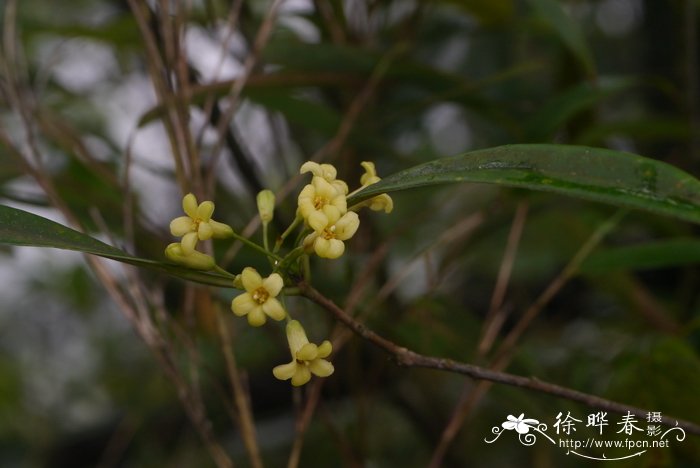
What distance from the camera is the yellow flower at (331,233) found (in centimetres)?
36

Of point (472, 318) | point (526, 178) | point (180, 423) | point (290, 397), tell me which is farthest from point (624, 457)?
point (180, 423)

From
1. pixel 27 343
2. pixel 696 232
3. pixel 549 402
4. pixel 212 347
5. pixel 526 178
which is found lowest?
pixel 526 178

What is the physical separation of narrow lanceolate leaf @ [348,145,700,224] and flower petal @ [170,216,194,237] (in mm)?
105

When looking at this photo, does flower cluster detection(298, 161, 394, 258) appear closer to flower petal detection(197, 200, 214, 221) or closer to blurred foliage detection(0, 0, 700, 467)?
flower petal detection(197, 200, 214, 221)

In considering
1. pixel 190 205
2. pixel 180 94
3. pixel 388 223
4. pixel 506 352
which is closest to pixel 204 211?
pixel 190 205

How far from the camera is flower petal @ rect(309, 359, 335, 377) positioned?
0.37 meters

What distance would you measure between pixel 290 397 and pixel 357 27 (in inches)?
25.1

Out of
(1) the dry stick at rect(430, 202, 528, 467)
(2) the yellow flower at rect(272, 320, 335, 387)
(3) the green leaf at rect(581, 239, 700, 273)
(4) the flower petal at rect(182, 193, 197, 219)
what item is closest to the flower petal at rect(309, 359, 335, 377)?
(2) the yellow flower at rect(272, 320, 335, 387)

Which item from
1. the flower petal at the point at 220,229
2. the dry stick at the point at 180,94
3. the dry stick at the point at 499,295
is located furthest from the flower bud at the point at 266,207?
the dry stick at the point at 499,295

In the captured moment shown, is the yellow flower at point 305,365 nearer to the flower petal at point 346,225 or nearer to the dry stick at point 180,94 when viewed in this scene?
the flower petal at point 346,225

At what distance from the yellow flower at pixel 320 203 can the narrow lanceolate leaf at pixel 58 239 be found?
63mm

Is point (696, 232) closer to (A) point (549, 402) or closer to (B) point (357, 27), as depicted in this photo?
(A) point (549, 402)

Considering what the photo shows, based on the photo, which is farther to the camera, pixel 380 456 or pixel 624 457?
pixel 380 456

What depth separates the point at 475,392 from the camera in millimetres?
609
